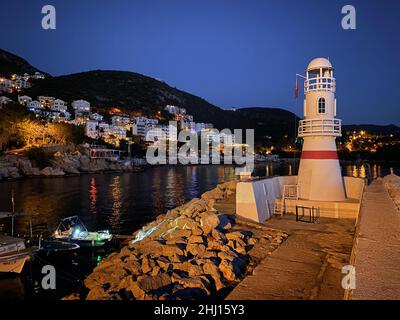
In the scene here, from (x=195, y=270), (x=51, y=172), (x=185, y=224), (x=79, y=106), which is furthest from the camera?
(x=79, y=106)

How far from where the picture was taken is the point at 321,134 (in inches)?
589

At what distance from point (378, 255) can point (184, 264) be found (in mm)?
4946

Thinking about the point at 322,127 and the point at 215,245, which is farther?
the point at 322,127

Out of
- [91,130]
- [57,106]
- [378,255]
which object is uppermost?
[57,106]

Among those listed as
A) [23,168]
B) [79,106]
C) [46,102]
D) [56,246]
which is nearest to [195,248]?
[56,246]

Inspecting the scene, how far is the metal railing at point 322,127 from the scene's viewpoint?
49.1 feet

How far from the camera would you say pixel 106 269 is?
9.66 meters

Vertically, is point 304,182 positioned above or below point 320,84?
below

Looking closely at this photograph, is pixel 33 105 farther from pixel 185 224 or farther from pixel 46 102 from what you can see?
pixel 185 224

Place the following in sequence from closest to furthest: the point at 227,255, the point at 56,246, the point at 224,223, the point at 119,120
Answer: the point at 227,255
the point at 224,223
the point at 56,246
the point at 119,120

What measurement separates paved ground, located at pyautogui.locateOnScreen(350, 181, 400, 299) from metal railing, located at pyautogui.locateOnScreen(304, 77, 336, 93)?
23.4 feet

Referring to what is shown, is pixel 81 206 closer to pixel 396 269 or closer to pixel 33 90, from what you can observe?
pixel 396 269

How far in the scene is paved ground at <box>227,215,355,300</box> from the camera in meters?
6.75
